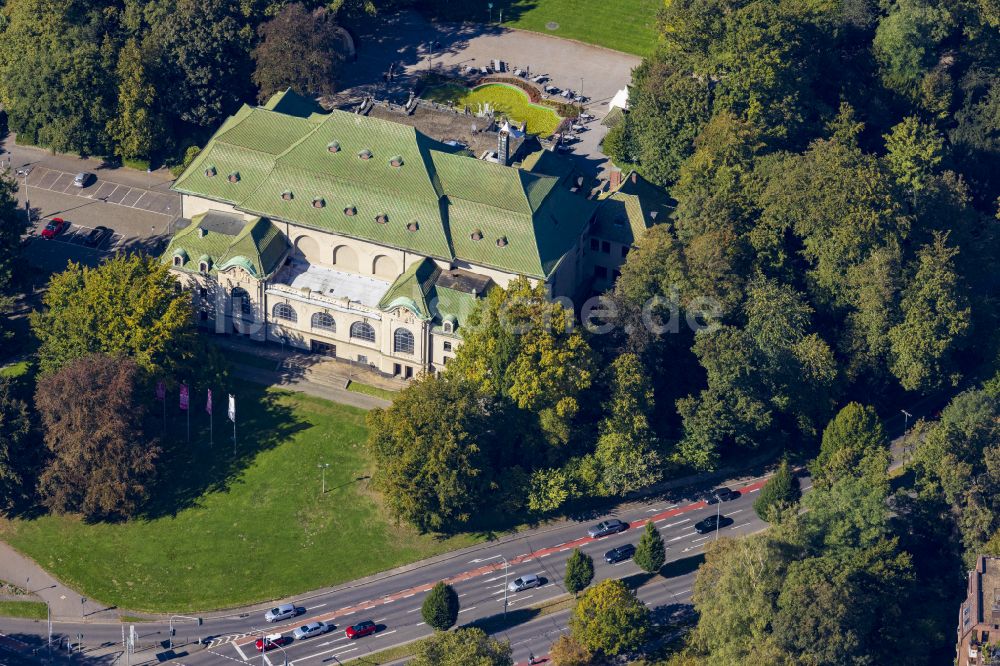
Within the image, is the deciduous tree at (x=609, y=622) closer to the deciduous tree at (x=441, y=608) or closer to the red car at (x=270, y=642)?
the deciduous tree at (x=441, y=608)

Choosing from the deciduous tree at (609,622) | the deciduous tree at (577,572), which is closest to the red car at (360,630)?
the deciduous tree at (577,572)

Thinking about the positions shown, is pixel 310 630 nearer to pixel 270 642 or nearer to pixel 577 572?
pixel 270 642

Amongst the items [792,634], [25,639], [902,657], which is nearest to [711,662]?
[792,634]

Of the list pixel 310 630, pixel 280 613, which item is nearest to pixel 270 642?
pixel 280 613

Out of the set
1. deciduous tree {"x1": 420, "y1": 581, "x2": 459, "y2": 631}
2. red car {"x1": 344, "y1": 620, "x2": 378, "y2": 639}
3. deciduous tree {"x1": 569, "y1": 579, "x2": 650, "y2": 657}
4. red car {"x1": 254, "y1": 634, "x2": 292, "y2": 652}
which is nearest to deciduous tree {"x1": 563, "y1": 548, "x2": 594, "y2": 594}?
deciduous tree {"x1": 569, "y1": 579, "x2": 650, "y2": 657}

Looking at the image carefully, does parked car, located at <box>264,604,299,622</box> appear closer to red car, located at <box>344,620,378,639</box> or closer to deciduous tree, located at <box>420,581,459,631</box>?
red car, located at <box>344,620,378,639</box>
